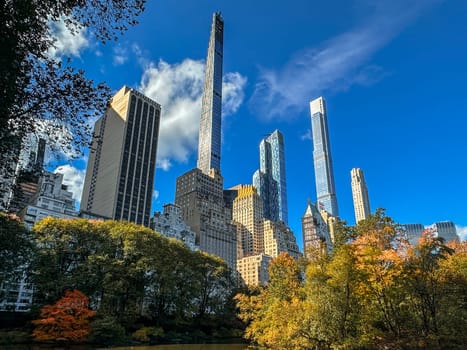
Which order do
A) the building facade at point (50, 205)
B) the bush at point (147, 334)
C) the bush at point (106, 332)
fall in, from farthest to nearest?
1. the building facade at point (50, 205)
2. the bush at point (147, 334)
3. the bush at point (106, 332)

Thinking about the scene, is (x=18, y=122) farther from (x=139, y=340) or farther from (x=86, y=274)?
(x=139, y=340)

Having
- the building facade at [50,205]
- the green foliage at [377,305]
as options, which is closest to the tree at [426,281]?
the green foliage at [377,305]

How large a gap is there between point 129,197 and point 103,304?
9446cm

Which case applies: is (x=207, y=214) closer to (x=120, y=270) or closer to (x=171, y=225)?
(x=171, y=225)

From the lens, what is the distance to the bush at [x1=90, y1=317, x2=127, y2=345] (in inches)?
1377

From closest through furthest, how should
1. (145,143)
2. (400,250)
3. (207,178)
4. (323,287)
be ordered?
(323,287), (400,250), (145,143), (207,178)

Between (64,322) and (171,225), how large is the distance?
82.5 m

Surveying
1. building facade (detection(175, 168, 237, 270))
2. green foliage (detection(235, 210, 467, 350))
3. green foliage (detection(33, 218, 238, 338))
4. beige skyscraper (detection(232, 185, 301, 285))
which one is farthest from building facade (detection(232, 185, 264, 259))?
green foliage (detection(235, 210, 467, 350))

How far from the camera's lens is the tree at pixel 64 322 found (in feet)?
107

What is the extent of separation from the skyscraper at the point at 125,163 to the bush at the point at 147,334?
3533 inches

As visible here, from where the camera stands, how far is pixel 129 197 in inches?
5177

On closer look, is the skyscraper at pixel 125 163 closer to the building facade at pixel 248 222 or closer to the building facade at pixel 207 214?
the building facade at pixel 207 214

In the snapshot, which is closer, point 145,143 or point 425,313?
point 425,313

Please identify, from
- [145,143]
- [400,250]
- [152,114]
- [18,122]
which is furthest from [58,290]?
[152,114]
